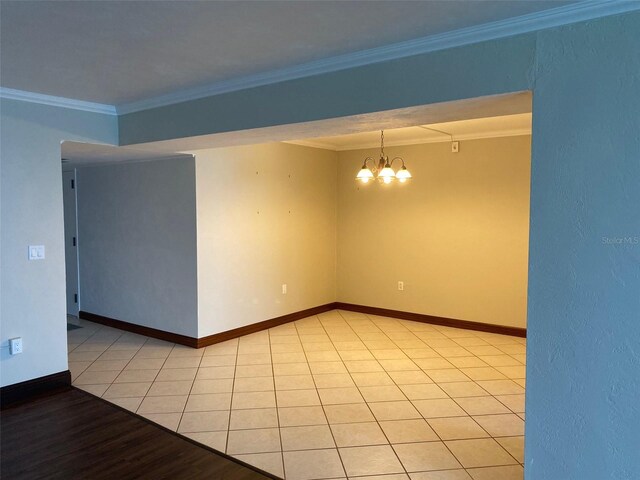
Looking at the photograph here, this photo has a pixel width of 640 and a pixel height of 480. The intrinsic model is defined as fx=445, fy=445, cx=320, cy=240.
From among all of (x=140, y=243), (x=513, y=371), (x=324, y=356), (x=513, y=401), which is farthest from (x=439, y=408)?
(x=140, y=243)

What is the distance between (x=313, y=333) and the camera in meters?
→ 5.43

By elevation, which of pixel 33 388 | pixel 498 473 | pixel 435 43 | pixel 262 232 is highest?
pixel 435 43

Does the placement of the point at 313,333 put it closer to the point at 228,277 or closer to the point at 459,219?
the point at 228,277

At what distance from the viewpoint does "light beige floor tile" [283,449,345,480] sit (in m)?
2.51

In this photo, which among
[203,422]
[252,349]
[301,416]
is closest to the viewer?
[203,422]

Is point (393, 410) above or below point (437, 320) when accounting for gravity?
below

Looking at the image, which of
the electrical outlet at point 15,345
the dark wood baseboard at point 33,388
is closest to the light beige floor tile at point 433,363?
the dark wood baseboard at point 33,388

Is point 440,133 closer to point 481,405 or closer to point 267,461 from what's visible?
point 481,405

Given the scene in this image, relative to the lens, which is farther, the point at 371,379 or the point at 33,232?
the point at 371,379

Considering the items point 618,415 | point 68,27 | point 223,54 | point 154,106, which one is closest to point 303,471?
point 618,415

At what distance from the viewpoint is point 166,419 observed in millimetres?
3168

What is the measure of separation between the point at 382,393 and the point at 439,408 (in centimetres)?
48

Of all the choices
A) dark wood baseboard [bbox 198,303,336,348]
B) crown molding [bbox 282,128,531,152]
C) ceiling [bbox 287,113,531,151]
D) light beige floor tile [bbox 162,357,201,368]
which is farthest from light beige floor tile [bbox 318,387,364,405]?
crown molding [bbox 282,128,531,152]

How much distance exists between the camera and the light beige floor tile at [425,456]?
261 cm
